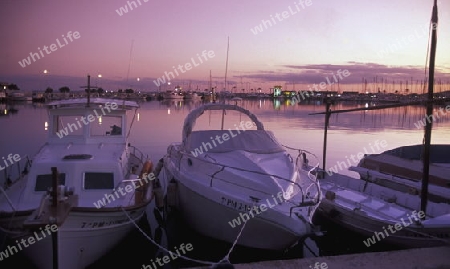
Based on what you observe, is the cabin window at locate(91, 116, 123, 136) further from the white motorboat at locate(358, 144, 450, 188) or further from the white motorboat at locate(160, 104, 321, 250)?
the white motorboat at locate(358, 144, 450, 188)

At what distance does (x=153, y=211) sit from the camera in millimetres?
14250

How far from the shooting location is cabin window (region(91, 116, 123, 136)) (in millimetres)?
12759

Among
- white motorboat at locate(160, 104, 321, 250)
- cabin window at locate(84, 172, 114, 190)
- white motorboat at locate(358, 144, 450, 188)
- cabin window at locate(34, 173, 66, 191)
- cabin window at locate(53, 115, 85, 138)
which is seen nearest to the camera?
white motorboat at locate(160, 104, 321, 250)

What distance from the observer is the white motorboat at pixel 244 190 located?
28.8ft

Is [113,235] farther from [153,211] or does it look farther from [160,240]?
[153,211]

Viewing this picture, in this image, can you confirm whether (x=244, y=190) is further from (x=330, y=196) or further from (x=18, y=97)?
(x=18, y=97)

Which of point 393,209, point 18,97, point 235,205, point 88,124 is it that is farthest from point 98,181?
point 18,97

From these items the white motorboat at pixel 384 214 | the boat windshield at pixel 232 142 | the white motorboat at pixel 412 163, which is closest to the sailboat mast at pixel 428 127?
the white motorboat at pixel 384 214

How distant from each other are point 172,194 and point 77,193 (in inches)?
134

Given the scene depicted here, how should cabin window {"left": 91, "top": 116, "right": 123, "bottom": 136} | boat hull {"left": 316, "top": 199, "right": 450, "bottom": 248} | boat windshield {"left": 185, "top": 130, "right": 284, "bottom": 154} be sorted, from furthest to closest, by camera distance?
cabin window {"left": 91, "top": 116, "right": 123, "bottom": 136}, boat windshield {"left": 185, "top": 130, "right": 284, "bottom": 154}, boat hull {"left": 316, "top": 199, "right": 450, "bottom": 248}

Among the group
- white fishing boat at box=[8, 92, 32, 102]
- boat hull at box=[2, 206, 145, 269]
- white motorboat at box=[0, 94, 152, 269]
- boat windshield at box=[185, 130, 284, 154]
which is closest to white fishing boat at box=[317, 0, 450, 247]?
boat windshield at box=[185, 130, 284, 154]

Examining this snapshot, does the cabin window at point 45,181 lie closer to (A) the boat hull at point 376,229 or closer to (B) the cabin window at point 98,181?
(B) the cabin window at point 98,181

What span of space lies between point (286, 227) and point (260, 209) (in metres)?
0.71

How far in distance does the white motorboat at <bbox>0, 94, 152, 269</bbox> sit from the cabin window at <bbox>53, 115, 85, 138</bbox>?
0.10ft
